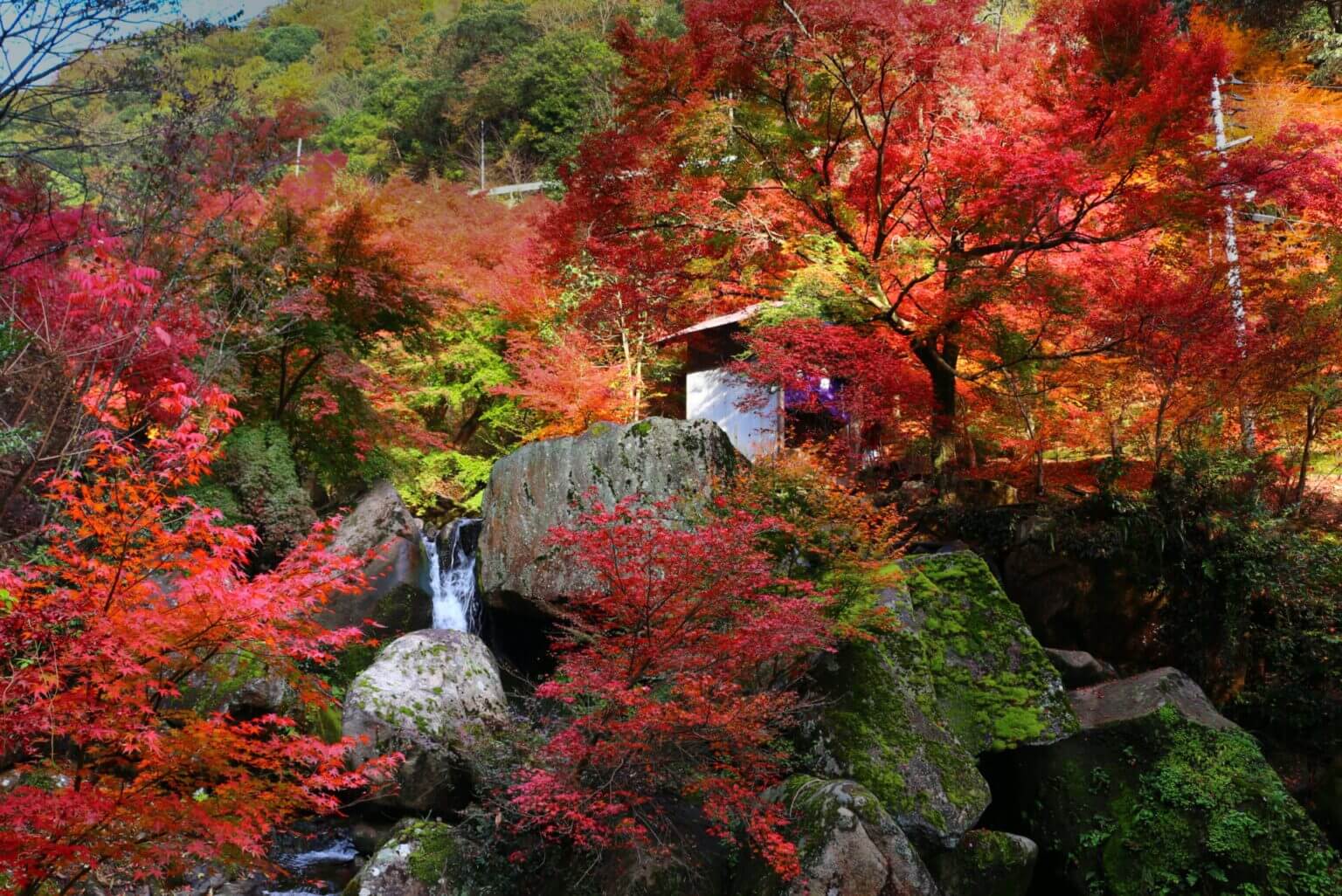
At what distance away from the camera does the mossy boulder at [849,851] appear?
5.11 m

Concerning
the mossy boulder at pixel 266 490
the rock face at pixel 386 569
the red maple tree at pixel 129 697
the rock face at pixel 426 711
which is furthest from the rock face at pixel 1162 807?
the mossy boulder at pixel 266 490

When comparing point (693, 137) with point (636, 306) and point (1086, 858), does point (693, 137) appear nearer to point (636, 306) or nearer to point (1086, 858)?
point (636, 306)

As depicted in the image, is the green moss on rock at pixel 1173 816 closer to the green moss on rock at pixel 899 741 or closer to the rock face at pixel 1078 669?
the green moss on rock at pixel 899 741

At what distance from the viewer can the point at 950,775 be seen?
20.2 feet

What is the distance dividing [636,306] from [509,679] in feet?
17.3

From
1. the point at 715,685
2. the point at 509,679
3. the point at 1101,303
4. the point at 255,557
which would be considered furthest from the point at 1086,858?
the point at 255,557

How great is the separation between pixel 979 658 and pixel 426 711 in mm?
5103

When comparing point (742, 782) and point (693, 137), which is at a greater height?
point (693, 137)

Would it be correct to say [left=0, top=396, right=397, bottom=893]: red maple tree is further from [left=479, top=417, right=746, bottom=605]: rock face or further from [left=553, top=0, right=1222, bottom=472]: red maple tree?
[left=553, top=0, right=1222, bottom=472]: red maple tree

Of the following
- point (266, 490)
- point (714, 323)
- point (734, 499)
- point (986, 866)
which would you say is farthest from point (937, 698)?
point (714, 323)

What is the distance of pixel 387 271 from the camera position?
39.3 feet

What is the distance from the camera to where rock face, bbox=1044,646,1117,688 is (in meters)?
7.80

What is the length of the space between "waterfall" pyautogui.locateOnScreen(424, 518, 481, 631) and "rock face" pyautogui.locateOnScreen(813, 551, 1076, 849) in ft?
20.3

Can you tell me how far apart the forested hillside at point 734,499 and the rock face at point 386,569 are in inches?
2.1
